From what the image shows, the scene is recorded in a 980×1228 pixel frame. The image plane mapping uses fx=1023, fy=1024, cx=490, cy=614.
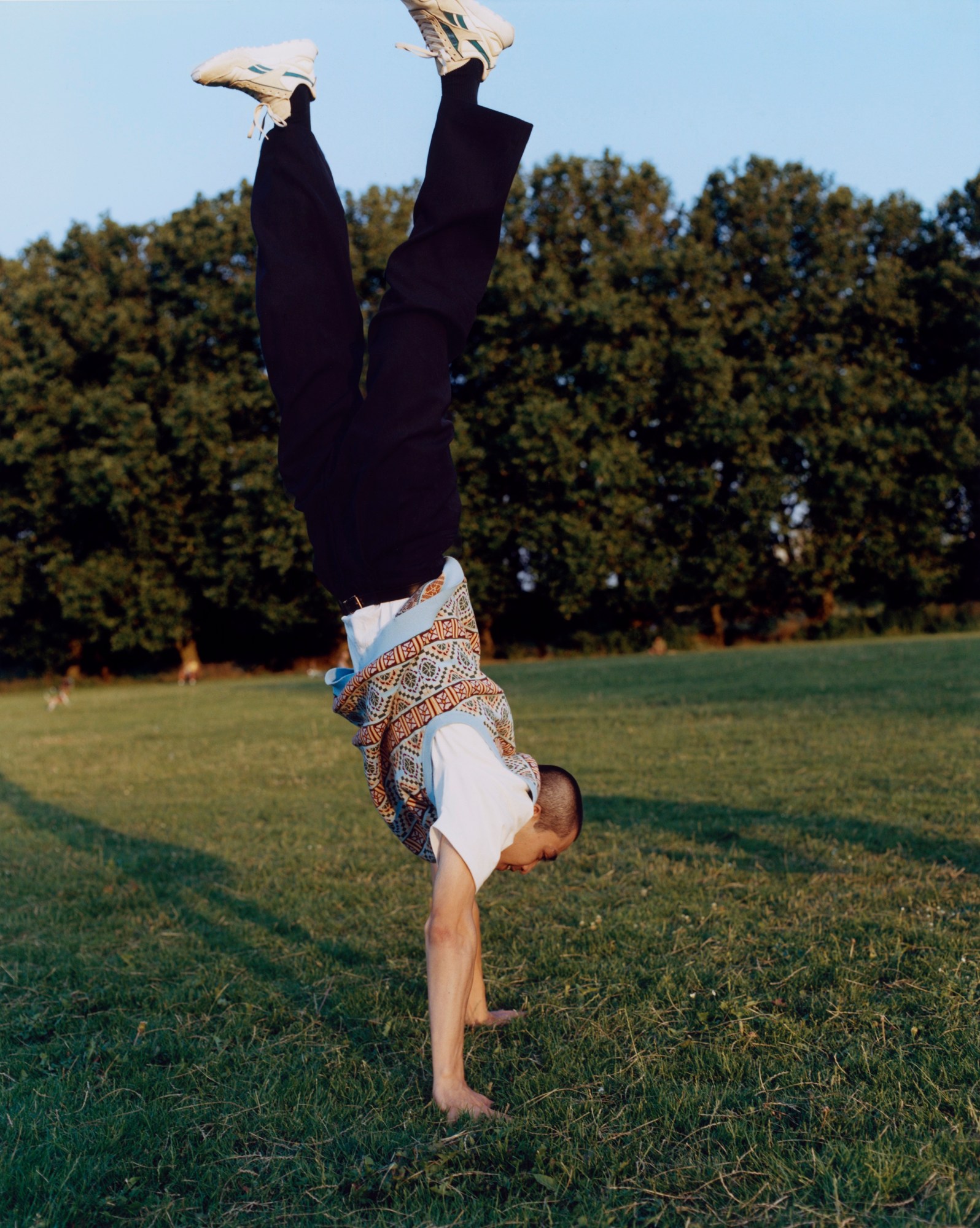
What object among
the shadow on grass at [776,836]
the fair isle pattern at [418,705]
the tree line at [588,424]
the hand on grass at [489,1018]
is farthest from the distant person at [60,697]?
the fair isle pattern at [418,705]

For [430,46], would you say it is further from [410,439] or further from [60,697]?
[60,697]

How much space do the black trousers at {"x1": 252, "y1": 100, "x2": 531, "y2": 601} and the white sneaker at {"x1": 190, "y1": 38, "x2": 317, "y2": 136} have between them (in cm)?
7

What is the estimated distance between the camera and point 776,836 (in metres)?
5.96

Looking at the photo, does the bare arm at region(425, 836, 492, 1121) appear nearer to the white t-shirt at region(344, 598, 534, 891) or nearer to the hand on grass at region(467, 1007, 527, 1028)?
the white t-shirt at region(344, 598, 534, 891)

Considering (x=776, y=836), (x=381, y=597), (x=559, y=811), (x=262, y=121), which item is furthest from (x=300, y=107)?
(x=776, y=836)

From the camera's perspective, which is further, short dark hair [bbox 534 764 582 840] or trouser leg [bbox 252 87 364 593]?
short dark hair [bbox 534 764 582 840]

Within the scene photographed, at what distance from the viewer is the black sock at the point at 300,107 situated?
10.2ft

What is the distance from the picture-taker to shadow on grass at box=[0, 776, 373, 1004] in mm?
4281

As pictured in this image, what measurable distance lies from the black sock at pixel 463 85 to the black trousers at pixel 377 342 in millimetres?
35

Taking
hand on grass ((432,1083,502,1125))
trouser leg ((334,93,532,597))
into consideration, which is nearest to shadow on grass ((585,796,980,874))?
hand on grass ((432,1083,502,1125))

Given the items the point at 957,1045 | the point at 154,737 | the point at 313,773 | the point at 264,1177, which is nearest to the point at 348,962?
the point at 264,1177

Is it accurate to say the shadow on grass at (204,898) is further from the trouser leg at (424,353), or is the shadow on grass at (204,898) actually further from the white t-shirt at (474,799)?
the trouser leg at (424,353)

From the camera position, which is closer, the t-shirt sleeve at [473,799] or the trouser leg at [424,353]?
the t-shirt sleeve at [473,799]

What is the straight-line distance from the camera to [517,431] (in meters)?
31.7
